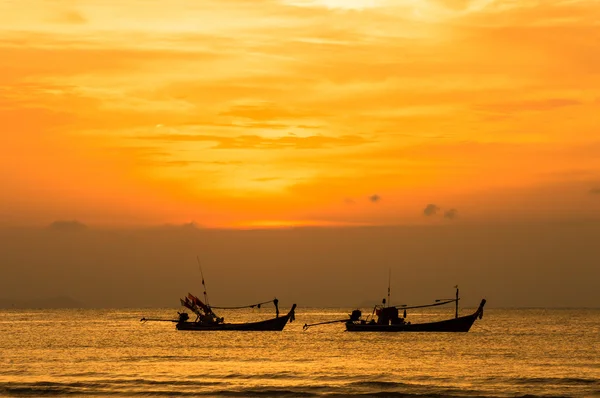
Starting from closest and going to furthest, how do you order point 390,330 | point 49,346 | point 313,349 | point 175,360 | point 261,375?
1. point 261,375
2. point 175,360
3. point 313,349
4. point 49,346
5. point 390,330

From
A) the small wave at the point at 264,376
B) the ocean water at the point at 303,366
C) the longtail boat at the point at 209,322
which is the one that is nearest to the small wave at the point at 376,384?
the ocean water at the point at 303,366

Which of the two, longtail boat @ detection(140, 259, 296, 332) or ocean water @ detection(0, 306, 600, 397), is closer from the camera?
ocean water @ detection(0, 306, 600, 397)

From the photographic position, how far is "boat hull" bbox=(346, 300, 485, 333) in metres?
103

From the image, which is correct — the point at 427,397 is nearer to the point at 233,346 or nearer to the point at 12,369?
the point at 12,369

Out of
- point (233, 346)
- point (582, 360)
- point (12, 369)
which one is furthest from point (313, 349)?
point (12, 369)

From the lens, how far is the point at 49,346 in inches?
3661

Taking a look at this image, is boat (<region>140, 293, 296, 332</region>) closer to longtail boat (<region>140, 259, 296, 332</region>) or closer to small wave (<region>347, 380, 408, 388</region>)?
longtail boat (<region>140, 259, 296, 332</region>)

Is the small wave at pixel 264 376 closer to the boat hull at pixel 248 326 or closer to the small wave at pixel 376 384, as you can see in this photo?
the small wave at pixel 376 384

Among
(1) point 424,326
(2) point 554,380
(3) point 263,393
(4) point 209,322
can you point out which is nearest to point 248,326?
(4) point 209,322

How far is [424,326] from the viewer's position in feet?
357

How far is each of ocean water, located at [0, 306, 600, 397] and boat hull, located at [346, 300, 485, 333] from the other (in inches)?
50.5

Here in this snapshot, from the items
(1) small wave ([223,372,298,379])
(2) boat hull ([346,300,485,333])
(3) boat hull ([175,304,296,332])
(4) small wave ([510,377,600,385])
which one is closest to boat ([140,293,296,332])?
(3) boat hull ([175,304,296,332])

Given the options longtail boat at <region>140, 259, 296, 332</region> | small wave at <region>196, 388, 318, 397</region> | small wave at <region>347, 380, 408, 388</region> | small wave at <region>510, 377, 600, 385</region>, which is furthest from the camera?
longtail boat at <region>140, 259, 296, 332</region>

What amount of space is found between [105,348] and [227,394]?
132 feet
